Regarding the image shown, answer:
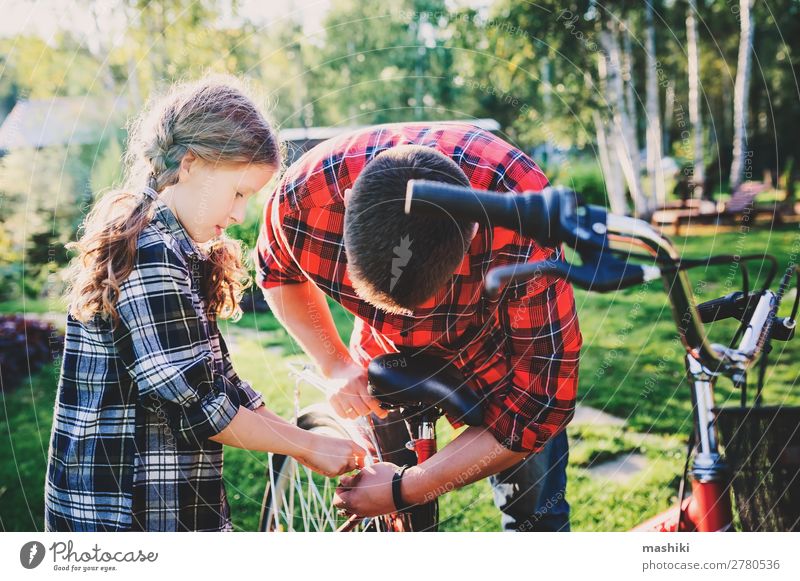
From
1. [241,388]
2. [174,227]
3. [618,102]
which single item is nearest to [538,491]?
[241,388]

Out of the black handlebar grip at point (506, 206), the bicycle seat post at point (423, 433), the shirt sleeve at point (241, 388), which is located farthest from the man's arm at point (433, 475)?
the black handlebar grip at point (506, 206)

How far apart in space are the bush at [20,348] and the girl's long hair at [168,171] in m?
1.70

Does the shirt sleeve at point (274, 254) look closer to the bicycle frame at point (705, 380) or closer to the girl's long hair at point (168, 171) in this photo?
the girl's long hair at point (168, 171)

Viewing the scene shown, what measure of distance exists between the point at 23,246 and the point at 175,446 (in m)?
2.30

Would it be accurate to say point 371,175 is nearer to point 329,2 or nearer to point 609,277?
point 609,277

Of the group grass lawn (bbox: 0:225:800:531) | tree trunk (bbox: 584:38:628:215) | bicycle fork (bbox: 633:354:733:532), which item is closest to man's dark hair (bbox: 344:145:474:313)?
bicycle fork (bbox: 633:354:733:532)

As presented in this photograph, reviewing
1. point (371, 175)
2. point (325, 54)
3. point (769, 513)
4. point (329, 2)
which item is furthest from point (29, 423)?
point (769, 513)

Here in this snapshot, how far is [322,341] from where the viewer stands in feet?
4.83

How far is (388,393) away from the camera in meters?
1.24

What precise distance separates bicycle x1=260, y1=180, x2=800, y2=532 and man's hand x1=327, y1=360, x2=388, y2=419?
0.05 metres

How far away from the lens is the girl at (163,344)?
40.2 inches

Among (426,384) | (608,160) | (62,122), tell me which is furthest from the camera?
(608,160)

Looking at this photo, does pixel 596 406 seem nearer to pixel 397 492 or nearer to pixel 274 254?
pixel 397 492

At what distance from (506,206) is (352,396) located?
70 centimetres
